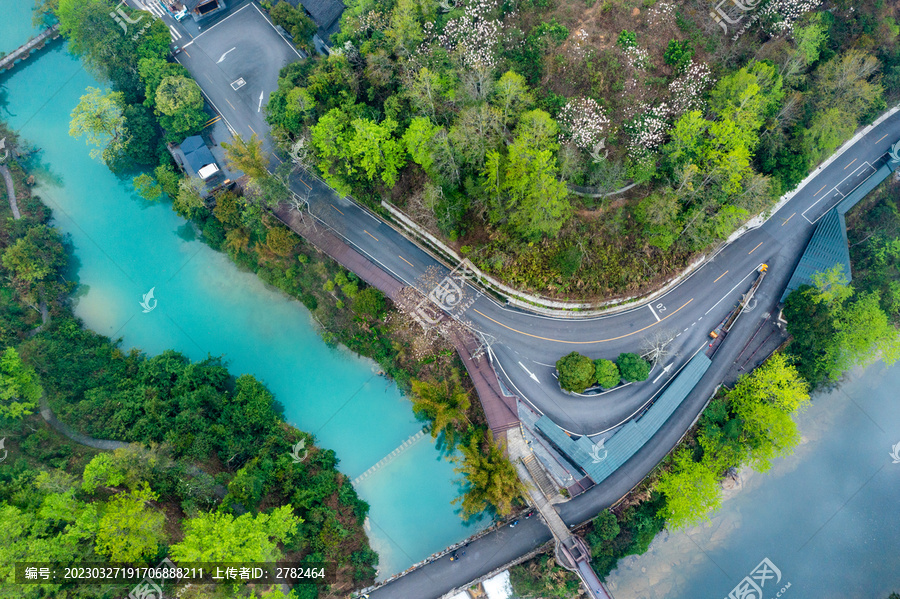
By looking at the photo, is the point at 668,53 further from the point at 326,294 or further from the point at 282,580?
the point at 282,580

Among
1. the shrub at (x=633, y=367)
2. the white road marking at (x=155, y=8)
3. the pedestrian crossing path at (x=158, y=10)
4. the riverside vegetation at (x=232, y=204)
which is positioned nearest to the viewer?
the shrub at (x=633, y=367)

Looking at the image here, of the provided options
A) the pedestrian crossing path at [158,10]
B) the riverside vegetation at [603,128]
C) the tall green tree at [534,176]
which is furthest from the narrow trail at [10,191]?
the tall green tree at [534,176]

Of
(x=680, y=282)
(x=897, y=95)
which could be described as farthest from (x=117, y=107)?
(x=897, y=95)

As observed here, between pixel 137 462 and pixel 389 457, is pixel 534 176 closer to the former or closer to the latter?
pixel 389 457

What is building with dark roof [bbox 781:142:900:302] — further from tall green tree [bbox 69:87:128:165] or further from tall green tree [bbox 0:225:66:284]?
tall green tree [bbox 0:225:66:284]

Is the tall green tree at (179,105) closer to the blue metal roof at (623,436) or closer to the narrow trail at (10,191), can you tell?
the narrow trail at (10,191)

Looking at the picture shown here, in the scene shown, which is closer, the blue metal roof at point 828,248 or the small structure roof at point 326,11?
the blue metal roof at point 828,248

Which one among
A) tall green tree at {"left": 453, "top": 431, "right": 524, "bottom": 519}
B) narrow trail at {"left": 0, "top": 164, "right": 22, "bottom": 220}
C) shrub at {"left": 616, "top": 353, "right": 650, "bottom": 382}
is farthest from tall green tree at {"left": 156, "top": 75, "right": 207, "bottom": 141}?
shrub at {"left": 616, "top": 353, "right": 650, "bottom": 382}
